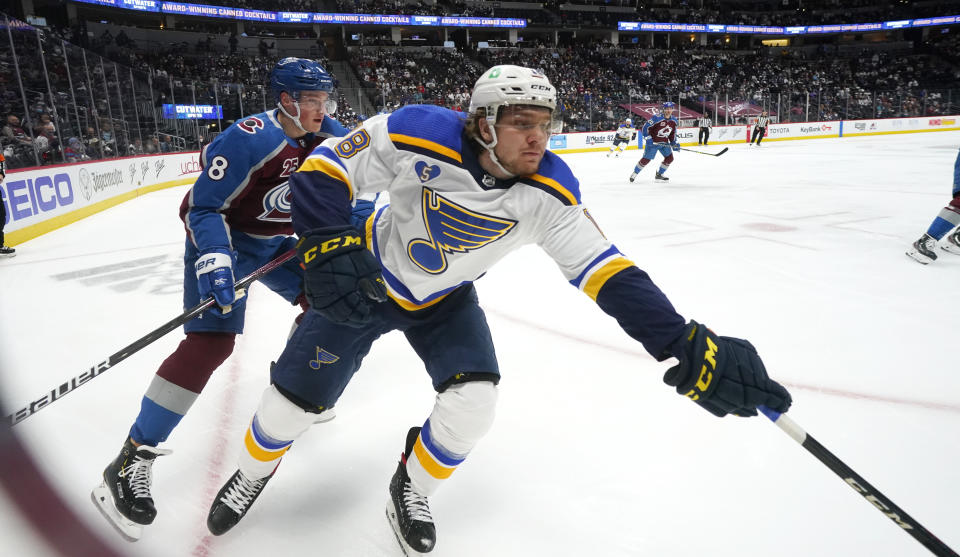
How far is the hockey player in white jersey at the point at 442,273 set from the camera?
1389 mm

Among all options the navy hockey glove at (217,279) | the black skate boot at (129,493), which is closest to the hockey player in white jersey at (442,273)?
the black skate boot at (129,493)

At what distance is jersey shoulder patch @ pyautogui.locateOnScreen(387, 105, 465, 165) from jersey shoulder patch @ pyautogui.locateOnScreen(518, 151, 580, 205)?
20 cm

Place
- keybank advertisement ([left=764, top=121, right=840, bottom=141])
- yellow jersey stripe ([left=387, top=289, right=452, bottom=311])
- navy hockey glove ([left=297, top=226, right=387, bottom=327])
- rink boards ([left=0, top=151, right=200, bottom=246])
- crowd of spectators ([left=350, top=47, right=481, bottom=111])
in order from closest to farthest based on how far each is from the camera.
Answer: navy hockey glove ([left=297, top=226, right=387, bottom=327]) → yellow jersey stripe ([left=387, top=289, right=452, bottom=311]) → rink boards ([left=0, top=151, right=200, bottom=246]) → keybank advertisement ([left=764, top=121, right=840, bottom=141]) → crowd of spectators ([left=350, top=47, right=481, bottom=111])

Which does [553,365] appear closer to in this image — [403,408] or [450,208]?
[403,408]

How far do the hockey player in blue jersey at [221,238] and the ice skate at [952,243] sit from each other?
512 cm

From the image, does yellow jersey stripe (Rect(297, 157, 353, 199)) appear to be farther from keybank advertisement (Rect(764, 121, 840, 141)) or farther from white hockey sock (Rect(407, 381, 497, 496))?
keybank advertisement (Rect(764, 121, 840, 141))

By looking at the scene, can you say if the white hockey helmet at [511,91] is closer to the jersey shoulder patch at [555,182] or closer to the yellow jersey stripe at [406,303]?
the jersey shoulder patch at [555,182]

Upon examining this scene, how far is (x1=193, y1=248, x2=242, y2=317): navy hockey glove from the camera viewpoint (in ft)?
6.08

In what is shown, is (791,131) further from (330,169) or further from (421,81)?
(330,169)

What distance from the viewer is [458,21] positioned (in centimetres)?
2859

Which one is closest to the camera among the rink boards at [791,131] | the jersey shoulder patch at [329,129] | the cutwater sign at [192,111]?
the jersey shoulder patch at [329,129]

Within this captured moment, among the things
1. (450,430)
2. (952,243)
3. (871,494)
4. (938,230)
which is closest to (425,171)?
(450,430)

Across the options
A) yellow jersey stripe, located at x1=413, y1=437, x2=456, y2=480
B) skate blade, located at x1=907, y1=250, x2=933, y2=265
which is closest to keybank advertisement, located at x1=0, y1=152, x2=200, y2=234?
yellow jersey stripe, located at x1=413, y1=437, x2=456, y2=480

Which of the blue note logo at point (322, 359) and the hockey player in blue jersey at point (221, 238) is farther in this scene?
the hockey player in blue jersey at point (221, 238)
